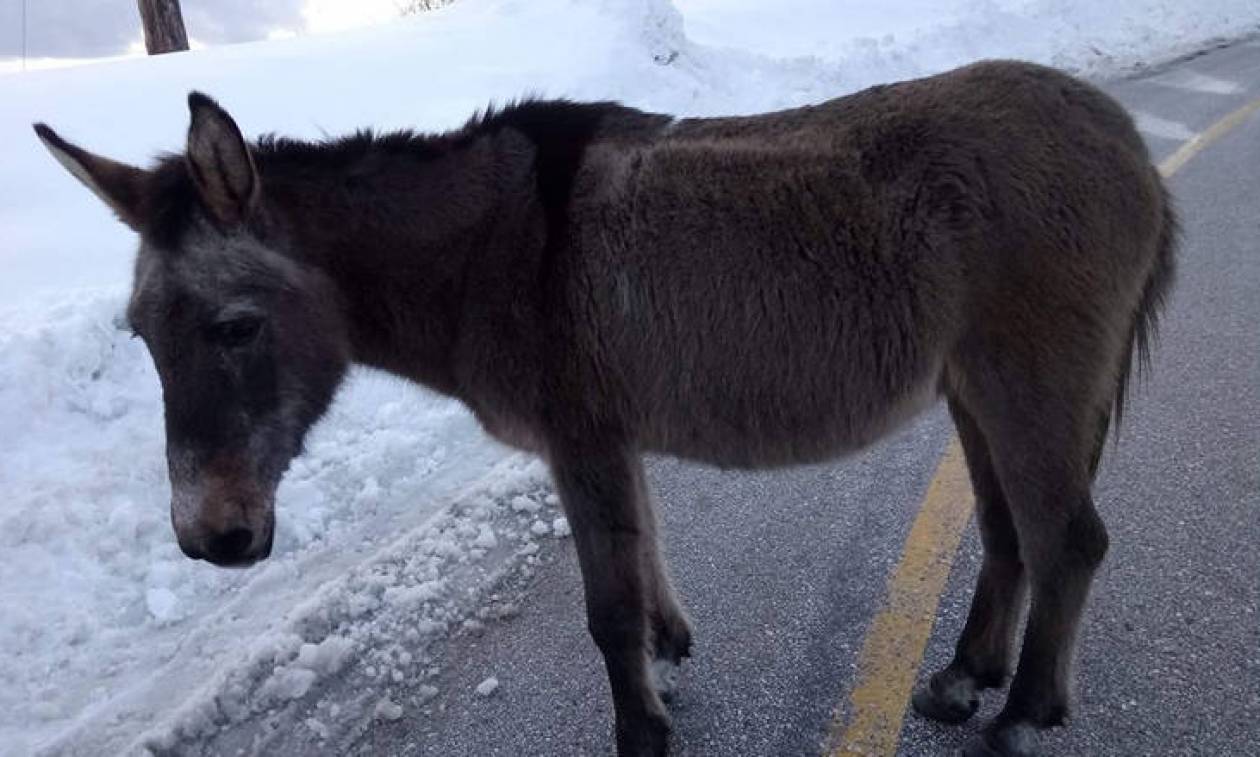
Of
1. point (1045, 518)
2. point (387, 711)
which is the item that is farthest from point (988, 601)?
point (387, 711)

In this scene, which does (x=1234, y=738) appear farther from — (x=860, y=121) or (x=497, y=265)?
(x=497, y=265)

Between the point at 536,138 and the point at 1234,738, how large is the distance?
2962 millimetres

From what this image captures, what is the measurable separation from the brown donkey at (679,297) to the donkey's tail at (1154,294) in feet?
0.04

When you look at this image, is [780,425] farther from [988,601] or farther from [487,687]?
[487,687]

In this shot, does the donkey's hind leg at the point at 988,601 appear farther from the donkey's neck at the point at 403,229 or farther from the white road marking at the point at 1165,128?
the white road marking at the point at 1165,128

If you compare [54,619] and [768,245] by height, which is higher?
[768,245]

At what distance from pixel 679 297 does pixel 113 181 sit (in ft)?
6.01

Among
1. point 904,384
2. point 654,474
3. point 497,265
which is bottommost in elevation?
point 654,474

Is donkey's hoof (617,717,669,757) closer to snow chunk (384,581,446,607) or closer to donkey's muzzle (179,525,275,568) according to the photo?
snow chunk (384,581,446,607)

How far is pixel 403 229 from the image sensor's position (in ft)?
9.78

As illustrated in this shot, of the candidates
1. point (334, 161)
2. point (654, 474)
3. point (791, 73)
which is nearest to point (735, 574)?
point (654, 474)

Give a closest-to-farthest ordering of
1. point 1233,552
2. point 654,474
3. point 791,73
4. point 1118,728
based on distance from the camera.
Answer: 1. point 1118,728
2. point 1233,552
3. point 654,474
4. point 791,73

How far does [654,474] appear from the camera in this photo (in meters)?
4.85

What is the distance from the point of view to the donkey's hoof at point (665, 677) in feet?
10.6
